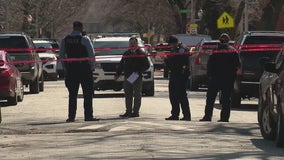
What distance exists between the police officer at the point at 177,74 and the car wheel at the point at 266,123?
3644 millimetres

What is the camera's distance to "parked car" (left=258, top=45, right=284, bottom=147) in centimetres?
1096

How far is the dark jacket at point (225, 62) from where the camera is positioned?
15750 millimetres

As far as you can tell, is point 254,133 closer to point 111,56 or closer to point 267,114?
point 267,114

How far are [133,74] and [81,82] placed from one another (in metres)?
1.59

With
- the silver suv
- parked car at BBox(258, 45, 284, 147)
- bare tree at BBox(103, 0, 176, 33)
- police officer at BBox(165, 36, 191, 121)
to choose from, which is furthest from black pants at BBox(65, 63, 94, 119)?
bare tree at BBox(103, 0, 176, 33)

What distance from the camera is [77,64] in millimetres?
15359

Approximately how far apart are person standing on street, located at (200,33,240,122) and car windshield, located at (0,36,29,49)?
982cm

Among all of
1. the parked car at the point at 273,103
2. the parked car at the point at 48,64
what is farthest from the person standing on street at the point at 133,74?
the parked car at the point at 48,64

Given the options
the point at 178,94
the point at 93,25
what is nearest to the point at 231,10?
the point at 178,94

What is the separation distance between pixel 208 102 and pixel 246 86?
4273mm

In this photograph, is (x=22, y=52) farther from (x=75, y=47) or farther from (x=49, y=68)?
(x=49, y=68)

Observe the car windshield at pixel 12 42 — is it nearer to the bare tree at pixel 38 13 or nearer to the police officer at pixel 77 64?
the police officer at pixel 77 64

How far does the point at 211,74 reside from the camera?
16.0m

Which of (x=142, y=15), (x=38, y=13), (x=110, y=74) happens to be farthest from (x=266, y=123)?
(x=142, y=15)
